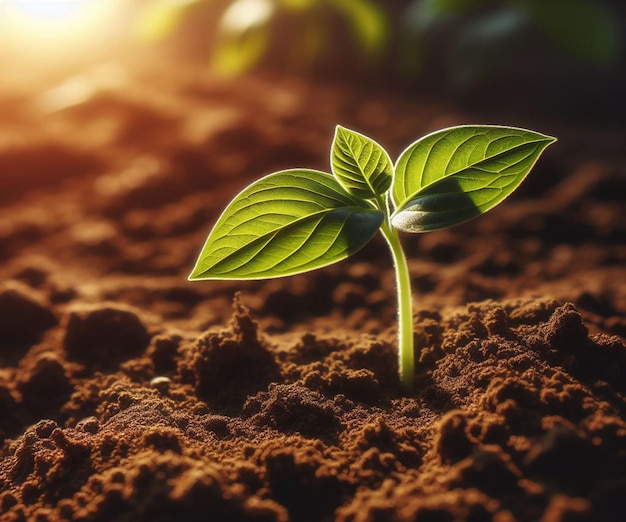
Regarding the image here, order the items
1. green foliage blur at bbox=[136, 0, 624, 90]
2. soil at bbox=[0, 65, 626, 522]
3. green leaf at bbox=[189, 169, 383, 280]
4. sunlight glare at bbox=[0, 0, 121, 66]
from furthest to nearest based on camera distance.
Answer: sunlight glare at bbox=[0, 0, 121, 66], green foliage blur at bbox=[136, 0, 624, 90], green leaf at bbox=[189, 169, 383, 280], soil at bbox=[0, 65, 626, 522]

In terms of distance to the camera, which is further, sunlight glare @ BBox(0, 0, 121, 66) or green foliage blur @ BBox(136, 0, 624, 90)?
sunlight glare @ BBox(0, 0, 121, 66)

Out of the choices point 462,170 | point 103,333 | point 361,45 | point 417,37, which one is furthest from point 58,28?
point 462,170

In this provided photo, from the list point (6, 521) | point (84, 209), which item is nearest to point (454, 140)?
point (6, 521)

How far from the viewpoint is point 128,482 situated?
984 millimetres

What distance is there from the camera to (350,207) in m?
1.12

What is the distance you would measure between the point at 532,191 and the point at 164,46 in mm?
2835

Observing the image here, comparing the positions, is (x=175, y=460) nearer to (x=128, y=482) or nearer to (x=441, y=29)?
(x=128, y=482)

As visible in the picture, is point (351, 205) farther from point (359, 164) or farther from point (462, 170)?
point (462, 170)

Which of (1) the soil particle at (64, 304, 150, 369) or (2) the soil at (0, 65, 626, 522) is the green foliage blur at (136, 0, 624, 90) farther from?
(1) the soil particle at (64, 304, 150, 369)

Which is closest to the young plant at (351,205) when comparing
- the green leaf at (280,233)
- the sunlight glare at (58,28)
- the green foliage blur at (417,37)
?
the green leaf at (280,233)

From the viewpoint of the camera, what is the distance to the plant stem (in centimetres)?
116

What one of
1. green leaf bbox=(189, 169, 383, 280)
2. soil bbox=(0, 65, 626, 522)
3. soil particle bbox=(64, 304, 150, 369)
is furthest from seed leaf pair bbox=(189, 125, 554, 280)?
soil particle bbox=(64, 304, 150, 369)

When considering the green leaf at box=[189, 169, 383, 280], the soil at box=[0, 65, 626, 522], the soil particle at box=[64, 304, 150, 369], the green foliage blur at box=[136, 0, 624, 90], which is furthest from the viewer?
the green foliage blur at box=[136, 0, 624, 90]

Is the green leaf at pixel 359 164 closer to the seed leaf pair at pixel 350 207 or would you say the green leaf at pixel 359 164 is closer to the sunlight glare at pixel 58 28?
the seed leaf pair at pixel 350 207
